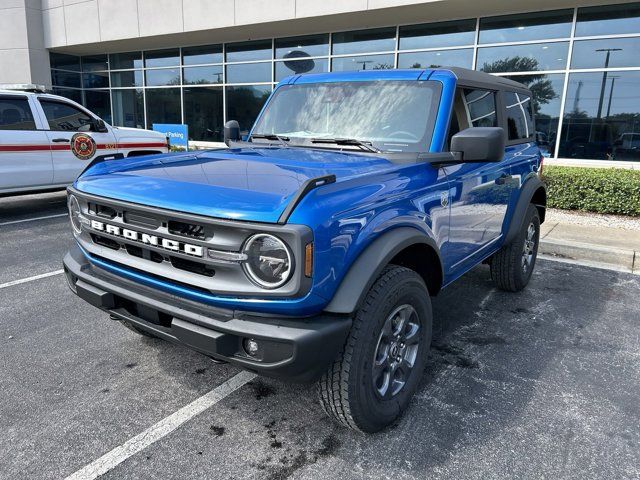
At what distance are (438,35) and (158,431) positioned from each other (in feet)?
40.2

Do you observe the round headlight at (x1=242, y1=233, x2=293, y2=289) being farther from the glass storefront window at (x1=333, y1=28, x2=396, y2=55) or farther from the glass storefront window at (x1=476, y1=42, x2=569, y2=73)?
the glass storefront window at (x1=333, y1=28, x2=396, y2=55)

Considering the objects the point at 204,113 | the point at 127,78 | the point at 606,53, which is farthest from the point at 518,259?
the point at 127,78

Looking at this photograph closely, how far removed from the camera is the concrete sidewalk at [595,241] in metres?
6.25

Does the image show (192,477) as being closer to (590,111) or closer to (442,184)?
(442,184)

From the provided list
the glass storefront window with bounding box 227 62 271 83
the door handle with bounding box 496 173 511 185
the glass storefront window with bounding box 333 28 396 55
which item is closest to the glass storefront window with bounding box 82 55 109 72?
the glass storefront window with bounding box 227 62 271 83

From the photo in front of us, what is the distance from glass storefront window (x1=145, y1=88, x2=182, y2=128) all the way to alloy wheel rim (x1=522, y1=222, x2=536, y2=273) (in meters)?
15.3

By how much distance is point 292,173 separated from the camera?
240 centimetres

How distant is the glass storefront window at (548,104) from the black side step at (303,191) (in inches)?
406

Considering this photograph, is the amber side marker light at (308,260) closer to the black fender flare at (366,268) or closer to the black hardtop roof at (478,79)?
the black fender flare at (366,268)


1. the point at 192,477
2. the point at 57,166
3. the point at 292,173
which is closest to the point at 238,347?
the point at 192,477

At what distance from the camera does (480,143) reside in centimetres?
275

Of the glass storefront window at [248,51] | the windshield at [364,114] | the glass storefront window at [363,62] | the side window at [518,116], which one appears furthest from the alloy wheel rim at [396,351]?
the glass storefront window at [248,51]

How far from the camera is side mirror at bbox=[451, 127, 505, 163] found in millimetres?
2746

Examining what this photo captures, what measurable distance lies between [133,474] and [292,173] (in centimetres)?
161
